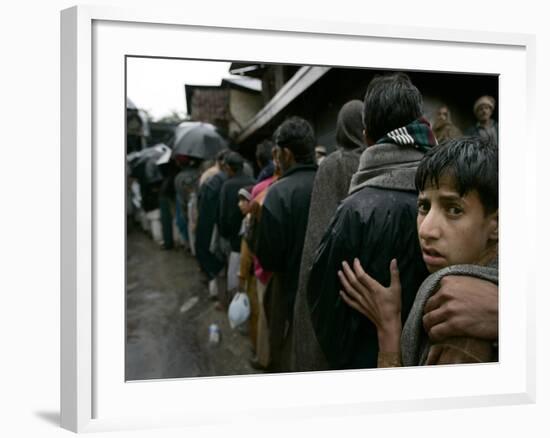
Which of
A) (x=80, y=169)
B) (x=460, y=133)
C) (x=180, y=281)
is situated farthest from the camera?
(x=460, y=133)

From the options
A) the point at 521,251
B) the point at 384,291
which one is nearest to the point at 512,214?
the point at 521,251

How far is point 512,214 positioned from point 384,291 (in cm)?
103

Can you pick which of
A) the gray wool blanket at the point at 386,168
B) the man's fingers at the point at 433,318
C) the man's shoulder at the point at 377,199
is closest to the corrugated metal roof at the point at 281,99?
the gray wool blanket at the point at 386,168

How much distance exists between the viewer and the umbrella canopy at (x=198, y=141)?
16.9 feet

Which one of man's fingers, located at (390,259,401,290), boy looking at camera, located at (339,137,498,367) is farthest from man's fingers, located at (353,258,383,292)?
man's fingers, located at (390,259,401,290)

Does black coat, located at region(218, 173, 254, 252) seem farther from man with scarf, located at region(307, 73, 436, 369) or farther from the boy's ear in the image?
the boy's ear

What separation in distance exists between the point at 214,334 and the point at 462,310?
1.51 meters

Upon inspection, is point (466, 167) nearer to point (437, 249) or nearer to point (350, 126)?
point (437, 249)

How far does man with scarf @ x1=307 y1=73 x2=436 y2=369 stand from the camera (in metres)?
5.32

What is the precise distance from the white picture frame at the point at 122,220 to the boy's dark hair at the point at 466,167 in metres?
0.16

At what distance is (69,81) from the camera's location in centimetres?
488

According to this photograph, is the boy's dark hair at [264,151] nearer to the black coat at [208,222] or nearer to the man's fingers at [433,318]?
the black coat at [208,222]

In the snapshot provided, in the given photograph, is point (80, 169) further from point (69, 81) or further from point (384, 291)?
point (384, 291)

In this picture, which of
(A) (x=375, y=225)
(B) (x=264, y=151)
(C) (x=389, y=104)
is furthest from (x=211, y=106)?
(A) (x=375, y=225)
